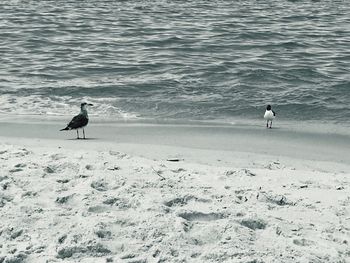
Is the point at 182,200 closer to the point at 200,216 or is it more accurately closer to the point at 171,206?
the point at 171,206

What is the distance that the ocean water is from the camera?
15.0 meters

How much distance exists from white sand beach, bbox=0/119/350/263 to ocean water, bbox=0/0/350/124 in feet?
17.1

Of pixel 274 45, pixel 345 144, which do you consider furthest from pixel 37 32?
pixel 345 144

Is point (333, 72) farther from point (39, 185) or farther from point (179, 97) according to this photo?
point (39, 185)

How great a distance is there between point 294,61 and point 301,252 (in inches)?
620

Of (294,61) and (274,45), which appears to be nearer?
(294,61)

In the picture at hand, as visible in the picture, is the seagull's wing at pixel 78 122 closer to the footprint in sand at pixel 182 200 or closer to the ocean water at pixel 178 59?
the ocean water at pixel 178 59

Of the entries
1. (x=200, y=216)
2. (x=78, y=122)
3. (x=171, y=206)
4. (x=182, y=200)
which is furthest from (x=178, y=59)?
(x=200, y=216)

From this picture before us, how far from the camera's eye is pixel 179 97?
51.9 ft

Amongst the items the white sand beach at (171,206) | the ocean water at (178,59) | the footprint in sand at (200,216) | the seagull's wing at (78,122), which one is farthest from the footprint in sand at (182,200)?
the ocean water at (178,59)

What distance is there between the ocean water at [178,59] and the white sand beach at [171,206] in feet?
17.1

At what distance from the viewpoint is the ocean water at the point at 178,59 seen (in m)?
15.0

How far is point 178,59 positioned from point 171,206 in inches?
581

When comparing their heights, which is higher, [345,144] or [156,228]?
[156,228]
